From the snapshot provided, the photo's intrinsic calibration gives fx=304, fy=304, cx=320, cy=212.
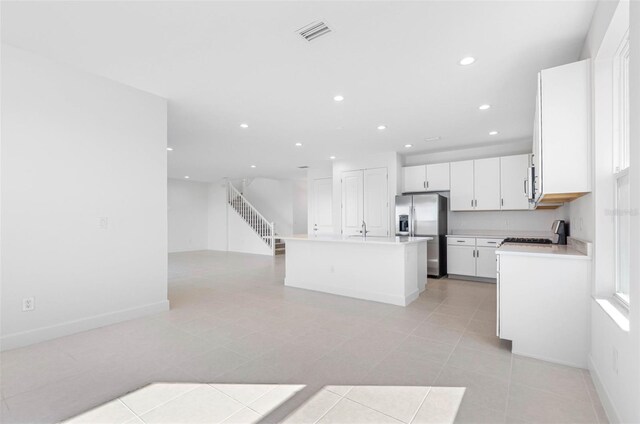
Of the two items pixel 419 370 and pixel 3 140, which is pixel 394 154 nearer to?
pixel 419 370

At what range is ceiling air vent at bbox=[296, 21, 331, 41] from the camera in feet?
7.84

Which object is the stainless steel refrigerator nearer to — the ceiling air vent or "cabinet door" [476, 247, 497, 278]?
"cabinet door" [476, 247, 497, 278]

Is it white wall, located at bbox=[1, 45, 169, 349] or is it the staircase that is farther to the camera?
the staircase

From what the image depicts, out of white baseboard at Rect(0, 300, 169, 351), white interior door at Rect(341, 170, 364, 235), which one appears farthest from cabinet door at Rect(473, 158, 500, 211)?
white baseboard at Rect(0, 300, 169, 351)

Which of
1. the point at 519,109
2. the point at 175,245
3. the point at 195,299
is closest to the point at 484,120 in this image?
the point at 519,109

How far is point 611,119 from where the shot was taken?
2.16 m

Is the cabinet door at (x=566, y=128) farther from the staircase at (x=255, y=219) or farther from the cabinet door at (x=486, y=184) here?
the staircase at (x=255, y=219)

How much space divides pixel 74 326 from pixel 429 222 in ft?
18.5

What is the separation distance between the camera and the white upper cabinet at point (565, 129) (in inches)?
92.0

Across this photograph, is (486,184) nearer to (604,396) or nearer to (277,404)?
(604,396)

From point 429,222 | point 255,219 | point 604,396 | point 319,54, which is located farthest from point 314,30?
point 255,219

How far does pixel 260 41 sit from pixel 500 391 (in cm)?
328

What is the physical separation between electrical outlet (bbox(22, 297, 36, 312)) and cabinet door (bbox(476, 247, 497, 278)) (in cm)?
637

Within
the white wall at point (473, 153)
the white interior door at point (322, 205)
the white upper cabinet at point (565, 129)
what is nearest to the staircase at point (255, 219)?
the white interior door at point (322, 205)
